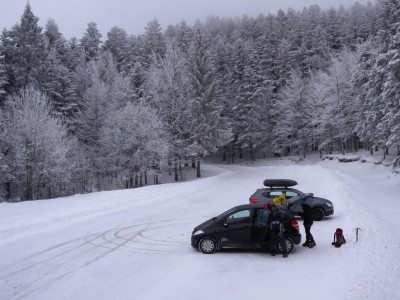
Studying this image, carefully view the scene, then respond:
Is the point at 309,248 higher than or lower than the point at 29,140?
lower

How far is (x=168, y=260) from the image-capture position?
12102mm

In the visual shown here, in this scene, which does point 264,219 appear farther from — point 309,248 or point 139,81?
point 139,81

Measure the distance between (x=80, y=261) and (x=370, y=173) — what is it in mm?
33413

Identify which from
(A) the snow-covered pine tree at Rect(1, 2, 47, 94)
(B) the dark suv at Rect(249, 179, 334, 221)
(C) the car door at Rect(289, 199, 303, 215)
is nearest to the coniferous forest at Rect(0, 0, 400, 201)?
(A) the snow-covered pine tree at Rect(1, 2, 47, 94)

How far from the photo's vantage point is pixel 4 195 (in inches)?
1522

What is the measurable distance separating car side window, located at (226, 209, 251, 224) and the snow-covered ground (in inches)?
42.1

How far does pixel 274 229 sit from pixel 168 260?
3489mm

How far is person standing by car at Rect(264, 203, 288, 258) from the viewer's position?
11992 mm

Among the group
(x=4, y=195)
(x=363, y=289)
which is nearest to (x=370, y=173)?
(x=363, y=289)

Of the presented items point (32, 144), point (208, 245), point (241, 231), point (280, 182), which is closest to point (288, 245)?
point (241, 231)

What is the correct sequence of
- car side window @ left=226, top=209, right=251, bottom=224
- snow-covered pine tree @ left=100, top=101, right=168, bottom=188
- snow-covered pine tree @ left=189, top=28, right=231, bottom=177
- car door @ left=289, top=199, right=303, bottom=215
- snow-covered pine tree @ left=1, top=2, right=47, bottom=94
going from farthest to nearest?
snow-covered pine tree @ left=189, top=28, right=231, bottom=177 < snow-covered pine tree @ left=1, top=2, right=47, bottom=94 < snow-covered pine tree @ left=100, top=101, right=168, bottom=188 < car door @ left=289, top=199, right=303, bottom=215 < car side window @ left=226, top=209, right=251, bottom=224

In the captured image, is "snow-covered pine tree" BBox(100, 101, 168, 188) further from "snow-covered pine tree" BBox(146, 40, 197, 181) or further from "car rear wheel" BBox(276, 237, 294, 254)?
"car rear wheel" BBox(276, 237, 294, 254)

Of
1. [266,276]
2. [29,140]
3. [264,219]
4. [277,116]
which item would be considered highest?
[277,116]

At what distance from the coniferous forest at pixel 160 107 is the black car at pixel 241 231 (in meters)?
17.5
